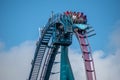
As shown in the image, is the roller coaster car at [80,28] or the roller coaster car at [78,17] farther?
the roller coaster car at [78,17]

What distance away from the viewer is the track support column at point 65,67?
41.5 metres

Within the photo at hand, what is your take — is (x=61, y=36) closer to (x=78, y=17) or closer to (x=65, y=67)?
(x=65, y=67)

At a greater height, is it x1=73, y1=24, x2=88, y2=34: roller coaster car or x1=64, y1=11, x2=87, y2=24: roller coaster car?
x1=64, y1=11, x2=87, y2=24: roller coaster car

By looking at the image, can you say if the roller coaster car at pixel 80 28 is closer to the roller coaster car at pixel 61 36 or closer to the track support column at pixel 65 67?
the roller coaster car at pixel 61 36

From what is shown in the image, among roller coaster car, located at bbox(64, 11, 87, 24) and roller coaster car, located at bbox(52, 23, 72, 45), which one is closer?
roller coaster car, located at bbox(64, 11, 87, 24)

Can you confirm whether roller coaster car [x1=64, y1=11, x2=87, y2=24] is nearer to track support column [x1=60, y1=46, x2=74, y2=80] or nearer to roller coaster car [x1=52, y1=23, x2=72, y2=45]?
roller coaster car [x1=52, y1=23, x2=72, y2=45]

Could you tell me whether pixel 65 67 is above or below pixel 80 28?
below

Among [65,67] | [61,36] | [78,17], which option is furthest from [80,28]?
[65,67]

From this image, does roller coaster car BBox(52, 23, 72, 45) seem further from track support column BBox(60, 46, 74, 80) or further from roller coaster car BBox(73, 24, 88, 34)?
roller coaster car BBox(73, 24, 88, 34)

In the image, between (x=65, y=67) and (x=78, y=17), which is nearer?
(x=78, y=17)

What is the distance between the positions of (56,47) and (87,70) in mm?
12871

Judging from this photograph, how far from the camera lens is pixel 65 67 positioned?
42.4 metres

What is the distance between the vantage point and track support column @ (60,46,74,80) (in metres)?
→ 41.5

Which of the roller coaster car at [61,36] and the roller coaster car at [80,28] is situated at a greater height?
the roller coaster car at [61,36]
